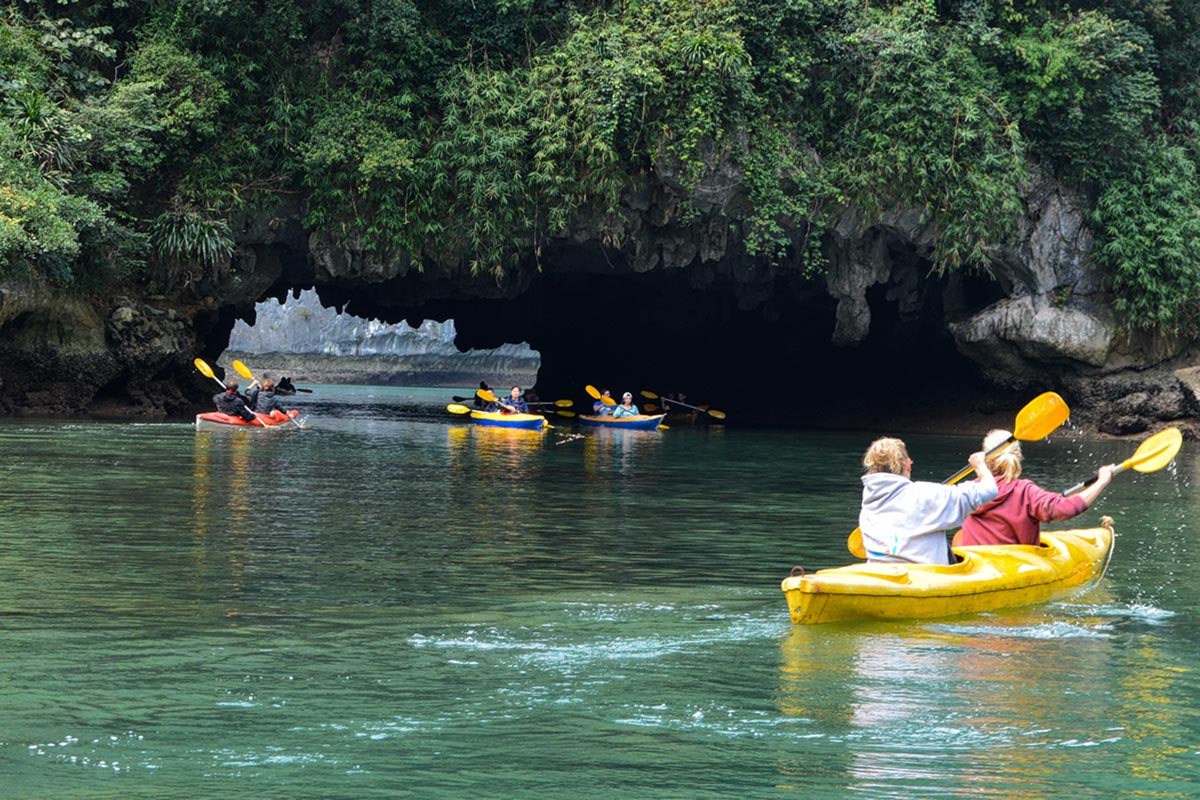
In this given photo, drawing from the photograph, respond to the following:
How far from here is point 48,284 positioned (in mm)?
22219

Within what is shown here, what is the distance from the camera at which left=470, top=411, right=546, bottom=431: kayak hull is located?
26266mm

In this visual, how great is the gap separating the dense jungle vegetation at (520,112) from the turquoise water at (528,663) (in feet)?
35.9

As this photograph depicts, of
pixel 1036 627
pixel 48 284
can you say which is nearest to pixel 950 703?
pixel 1036 627

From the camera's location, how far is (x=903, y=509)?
7914 millimetres

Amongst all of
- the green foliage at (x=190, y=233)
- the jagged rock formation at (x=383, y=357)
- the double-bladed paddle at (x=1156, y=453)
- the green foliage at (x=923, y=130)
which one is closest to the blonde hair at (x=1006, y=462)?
the double-bladed paddle at (x=1156, y=453)

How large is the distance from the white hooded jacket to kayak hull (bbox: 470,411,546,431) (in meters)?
18.2

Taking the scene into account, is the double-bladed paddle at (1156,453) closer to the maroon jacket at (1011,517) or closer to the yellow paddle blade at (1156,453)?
the yellow paddle blade at (1156,453)

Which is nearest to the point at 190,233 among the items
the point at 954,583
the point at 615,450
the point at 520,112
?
the point at 520,112

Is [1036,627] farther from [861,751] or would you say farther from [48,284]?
[48,284]

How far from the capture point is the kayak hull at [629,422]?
2842cm

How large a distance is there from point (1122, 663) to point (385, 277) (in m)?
19.5

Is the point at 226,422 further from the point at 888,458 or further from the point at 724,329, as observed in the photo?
the point at 724,329

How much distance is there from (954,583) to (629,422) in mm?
20888

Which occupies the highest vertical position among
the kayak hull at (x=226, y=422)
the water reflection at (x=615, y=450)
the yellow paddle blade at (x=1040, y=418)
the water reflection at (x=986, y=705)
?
the yellow paddle blade at (x=1040, y=418)
